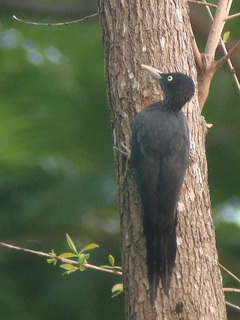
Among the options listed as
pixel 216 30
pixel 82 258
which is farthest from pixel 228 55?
pixel 82 258

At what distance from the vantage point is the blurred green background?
8.90 meters

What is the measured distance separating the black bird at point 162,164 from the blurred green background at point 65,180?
96.5 inches

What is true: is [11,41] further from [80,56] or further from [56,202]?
[56,202]

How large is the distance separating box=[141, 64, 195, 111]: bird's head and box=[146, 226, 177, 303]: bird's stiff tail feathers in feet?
3.07

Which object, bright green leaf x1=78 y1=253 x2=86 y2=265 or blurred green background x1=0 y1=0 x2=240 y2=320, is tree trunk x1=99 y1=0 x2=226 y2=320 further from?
blurred green background x1=0 y1=0 x2=240 y2=320

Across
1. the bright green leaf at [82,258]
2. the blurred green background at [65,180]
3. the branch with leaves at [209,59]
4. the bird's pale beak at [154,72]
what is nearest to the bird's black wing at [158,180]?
the bird's pale beak at [154,72]

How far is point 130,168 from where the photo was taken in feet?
19.8

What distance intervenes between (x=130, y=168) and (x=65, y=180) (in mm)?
2944

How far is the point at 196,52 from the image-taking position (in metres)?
6.44

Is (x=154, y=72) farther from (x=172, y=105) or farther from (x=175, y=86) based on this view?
(x=172, y=105)

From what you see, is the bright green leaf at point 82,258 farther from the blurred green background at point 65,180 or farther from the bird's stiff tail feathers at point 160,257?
the blurred green background at point 65,180

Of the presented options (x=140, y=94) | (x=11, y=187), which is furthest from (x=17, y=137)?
(x=140, y=94)

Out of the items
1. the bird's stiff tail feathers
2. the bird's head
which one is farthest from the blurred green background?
the bird's stiff tail feathers

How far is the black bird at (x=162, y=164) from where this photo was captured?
18.8ft
